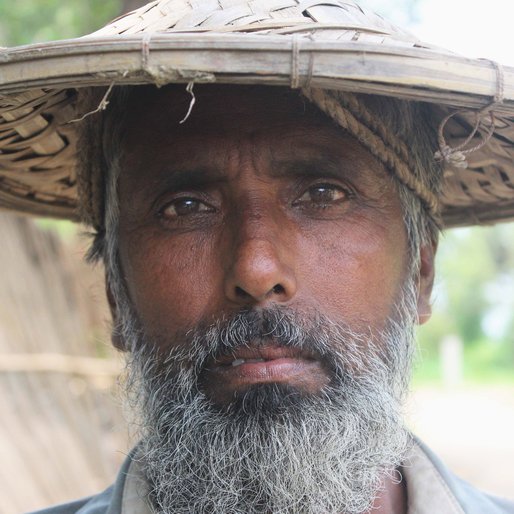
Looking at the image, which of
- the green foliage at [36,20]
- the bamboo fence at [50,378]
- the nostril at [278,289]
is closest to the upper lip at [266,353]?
the nostril at [278,289]

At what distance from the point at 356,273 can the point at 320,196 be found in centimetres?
19

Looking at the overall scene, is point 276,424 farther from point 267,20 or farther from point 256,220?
point 267,20

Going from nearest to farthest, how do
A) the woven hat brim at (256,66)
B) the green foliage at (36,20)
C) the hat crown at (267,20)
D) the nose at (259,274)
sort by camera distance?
the woven hat brim at (256,66), the hat crown at (267,20), the nose at (259,274), the green foliage at (36,20)

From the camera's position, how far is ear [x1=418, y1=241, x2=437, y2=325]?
6.61ft

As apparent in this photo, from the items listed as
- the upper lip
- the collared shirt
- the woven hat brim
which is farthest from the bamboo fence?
the woven hat brim

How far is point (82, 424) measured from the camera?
4.97m

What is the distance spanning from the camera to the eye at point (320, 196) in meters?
1.67

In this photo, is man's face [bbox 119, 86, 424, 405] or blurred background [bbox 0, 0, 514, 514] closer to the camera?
man's face [bbox 119, 86, 424, 405]

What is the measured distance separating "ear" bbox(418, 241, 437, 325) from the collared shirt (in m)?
0.34

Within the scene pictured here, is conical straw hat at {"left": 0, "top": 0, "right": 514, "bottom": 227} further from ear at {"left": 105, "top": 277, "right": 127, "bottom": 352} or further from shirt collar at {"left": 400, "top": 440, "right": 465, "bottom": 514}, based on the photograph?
shirt collar at {"left": 400, "top": 440, "right": 465, "bottom": 514}

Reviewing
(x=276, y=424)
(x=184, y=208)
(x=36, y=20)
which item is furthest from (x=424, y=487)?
(x=36, y=20)

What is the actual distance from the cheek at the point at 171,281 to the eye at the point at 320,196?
0.23 metres

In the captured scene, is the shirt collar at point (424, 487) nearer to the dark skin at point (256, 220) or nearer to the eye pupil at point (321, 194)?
the dark skin at point (256, 220)

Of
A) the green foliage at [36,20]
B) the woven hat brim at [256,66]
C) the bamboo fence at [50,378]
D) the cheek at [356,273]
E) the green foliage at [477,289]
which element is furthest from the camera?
the green foliage at [477,289]
